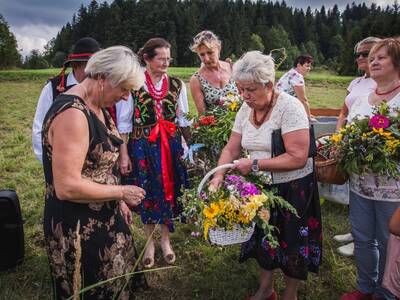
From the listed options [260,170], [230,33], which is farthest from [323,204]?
[230,33]

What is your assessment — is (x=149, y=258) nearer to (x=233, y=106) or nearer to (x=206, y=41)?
(x=233, y=106)

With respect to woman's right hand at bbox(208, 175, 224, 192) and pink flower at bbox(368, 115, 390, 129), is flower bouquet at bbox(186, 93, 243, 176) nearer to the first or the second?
woman's right hand at bbox(208, 175, 224, 192)

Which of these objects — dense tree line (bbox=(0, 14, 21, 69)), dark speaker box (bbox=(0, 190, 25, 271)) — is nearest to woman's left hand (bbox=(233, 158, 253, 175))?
dark speaker box (bbox=(0, 190, 25, 271))

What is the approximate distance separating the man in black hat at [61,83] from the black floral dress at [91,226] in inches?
42.4

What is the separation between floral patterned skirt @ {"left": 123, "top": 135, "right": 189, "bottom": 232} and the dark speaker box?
109 cm

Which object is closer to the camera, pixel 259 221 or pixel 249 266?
pixel 259 221

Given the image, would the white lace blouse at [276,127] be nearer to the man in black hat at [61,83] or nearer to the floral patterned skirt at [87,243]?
the floral patterned skirt at [87,243]

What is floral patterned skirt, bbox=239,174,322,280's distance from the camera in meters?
2.66

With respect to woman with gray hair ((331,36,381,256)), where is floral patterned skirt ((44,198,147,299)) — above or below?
below

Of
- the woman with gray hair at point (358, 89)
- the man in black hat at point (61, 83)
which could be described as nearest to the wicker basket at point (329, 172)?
the woman with gray hair at point (358, 89)

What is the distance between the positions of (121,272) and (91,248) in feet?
0.96

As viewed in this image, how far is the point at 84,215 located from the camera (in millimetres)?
2078

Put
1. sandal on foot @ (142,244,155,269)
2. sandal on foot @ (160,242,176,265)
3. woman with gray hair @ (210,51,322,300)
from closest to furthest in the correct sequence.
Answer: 1. woman with gray hair @ (210,51,322,300)
2. sandal on foot @ (142,244,155,269)
3. sandal on foot @ (160,242,176,265)

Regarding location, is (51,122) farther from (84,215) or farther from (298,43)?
(298,43)
